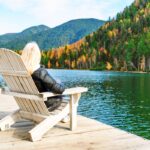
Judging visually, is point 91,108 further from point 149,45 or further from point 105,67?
point 105,67

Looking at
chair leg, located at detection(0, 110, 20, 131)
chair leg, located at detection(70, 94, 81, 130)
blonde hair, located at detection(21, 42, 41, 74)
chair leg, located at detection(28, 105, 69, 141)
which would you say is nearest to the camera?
chair leg, located at detection(28, 105, 69, 141)

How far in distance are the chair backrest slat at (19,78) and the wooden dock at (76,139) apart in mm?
512

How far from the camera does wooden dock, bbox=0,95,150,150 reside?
6.83 m

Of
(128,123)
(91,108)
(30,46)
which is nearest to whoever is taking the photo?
(30,46)

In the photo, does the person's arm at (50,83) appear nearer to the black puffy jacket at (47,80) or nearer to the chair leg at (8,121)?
the black puffy jacket at (47,80)

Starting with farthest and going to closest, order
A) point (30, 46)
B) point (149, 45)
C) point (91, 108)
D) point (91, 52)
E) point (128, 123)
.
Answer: point (91, 52)
point (149, 45)
point (91, 108)
point (128, 123)
point (30, 46)

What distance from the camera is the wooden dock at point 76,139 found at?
683 centimetres

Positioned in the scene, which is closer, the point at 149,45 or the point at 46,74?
the point at 46,74

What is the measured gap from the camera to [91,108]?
36.2 meters

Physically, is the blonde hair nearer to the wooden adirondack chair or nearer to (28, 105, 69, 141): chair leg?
the wooden adirondack chair

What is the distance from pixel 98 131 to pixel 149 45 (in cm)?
16134

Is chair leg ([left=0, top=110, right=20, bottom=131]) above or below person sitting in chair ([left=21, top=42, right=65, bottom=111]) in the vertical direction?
below

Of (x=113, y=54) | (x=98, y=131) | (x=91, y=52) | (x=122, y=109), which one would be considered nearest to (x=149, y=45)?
(x=113, y=54)

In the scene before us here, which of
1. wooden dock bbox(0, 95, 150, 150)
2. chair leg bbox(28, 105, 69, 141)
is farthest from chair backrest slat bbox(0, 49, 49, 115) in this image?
wooden dock bbox(0, 95, 150, 150)
